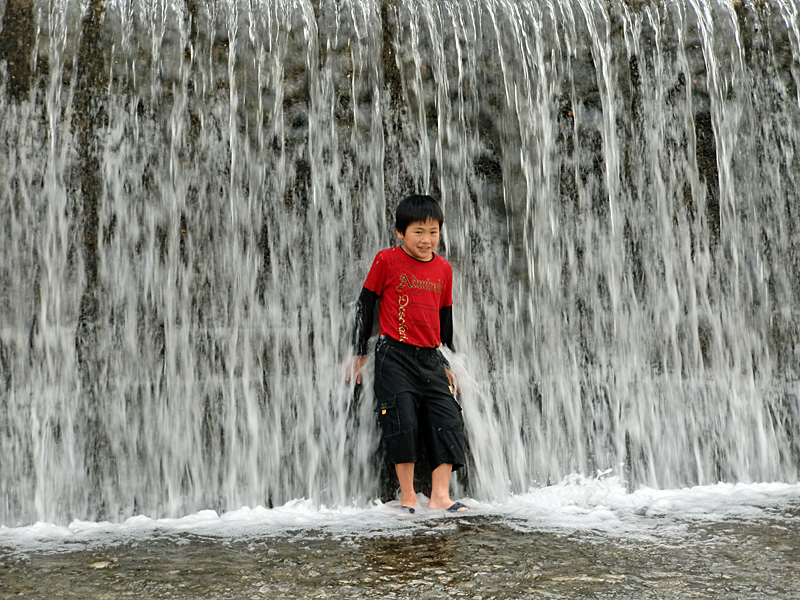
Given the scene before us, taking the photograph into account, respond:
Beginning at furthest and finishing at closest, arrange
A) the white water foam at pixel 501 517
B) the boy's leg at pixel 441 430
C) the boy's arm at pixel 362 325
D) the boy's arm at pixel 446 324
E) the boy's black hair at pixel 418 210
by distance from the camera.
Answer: the boy's arm at pixel 446 324, the boy's arm at pixel 362 325, the boy's black hair at pixel 418 210, the boy's leg at pixel 441 430, the white water foam at pixel 501 517

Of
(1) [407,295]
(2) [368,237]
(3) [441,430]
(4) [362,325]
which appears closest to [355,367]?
(4) [362,325]

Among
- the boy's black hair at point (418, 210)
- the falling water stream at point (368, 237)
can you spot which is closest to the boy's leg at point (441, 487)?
the falling water stream at point (368, 237)

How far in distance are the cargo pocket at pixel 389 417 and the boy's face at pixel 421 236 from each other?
33.1 inches

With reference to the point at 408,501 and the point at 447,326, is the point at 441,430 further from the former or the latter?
the point at 447,326

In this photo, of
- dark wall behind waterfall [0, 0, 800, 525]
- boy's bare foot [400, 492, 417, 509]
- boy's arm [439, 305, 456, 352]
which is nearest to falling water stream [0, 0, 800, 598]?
dark wall behind waterfall [0, 0, 800, 525]

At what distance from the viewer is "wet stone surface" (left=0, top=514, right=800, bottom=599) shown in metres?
2.50

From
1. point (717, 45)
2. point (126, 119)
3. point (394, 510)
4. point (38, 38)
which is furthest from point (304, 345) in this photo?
point (717, 45)

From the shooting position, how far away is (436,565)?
2777 millimetres

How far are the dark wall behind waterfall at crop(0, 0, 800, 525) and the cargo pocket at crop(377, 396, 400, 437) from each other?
0.36 m

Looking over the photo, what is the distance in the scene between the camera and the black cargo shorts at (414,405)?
13.4ft

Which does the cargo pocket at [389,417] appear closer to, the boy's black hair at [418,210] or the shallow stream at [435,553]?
the shallow stream at [435,553]

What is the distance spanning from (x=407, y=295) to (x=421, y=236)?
342 millimetres

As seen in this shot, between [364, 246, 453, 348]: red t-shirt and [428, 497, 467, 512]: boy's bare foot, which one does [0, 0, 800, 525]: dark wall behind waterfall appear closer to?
[364, 246, 453, 348]: red t-shirt

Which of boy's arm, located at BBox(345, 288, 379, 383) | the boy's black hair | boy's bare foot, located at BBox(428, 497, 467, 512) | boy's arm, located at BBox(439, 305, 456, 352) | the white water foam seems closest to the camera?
the white water foam
